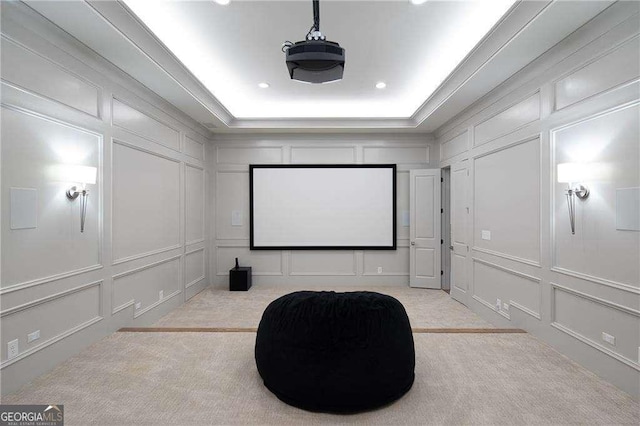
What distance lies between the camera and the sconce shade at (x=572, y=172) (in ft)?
8.53

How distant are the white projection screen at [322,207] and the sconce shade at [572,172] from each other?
10.0ft

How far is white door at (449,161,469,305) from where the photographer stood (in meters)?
4.59

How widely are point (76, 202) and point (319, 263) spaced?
392 cm

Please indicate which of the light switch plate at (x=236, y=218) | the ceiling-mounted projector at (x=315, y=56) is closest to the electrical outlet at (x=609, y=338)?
the ceiling-mounted projector at (x=315, y=56)

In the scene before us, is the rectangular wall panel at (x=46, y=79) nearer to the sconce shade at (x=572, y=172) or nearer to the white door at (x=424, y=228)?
the sconce shade at (x=572, y=172)

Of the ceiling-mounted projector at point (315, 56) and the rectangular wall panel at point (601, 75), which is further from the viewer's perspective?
the ceiling-mounted projector at point (315, 56)

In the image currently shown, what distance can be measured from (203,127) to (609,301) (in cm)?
570

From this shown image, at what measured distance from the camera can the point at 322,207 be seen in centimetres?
578

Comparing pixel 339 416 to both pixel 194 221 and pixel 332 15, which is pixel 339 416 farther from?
pixel 194 221

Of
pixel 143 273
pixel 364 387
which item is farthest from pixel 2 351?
pixel 364 387

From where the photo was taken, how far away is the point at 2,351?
7.17ft

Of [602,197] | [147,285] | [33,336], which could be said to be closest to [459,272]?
[602,197]

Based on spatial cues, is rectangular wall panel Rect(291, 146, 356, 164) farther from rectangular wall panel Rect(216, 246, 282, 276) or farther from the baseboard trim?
the baseboard trim

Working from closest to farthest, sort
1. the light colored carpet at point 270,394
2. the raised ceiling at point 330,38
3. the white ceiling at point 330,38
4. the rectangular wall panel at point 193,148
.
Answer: the light colored carpet at point 270,394, the raised ceiling at point 330,38, the white ceiling at point 330,38, the rectangular wall panel at point 193,148
